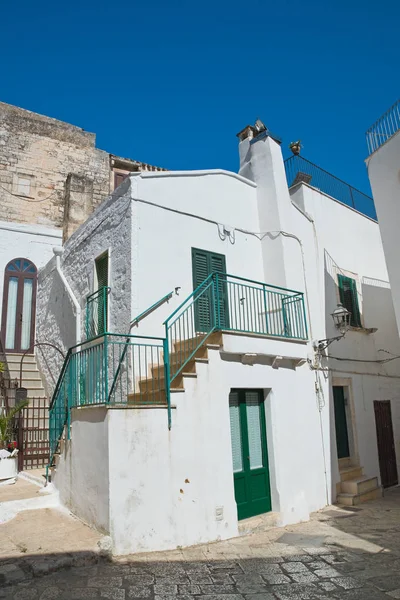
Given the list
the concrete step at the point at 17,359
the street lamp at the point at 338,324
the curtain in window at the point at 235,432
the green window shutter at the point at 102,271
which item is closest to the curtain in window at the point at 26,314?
the concrete step at the point at 17,359

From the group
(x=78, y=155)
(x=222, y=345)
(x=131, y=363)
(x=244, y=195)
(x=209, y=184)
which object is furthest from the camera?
(x=78, y=155)

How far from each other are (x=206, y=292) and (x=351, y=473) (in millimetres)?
5576

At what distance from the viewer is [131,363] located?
311 inches

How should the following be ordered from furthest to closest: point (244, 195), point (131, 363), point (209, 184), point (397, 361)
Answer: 1. point (397, 361)
2. point (244, 195)
3. point (209, 184)
4. point (131, 363)

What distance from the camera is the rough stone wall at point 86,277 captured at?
8711mm

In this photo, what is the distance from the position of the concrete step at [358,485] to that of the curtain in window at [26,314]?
960 cm

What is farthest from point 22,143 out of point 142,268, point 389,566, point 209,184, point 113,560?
point 389,566

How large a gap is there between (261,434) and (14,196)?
14.2 m

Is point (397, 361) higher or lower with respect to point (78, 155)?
lower

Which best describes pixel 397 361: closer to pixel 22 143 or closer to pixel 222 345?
pixel 222 345

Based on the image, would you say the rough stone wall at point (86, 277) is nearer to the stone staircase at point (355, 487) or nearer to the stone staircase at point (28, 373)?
the stone staircase at point (28, 373)

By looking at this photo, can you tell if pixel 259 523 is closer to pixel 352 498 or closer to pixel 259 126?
pixel 352 498

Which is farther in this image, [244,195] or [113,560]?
[244,195]

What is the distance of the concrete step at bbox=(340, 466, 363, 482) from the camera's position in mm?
10117
